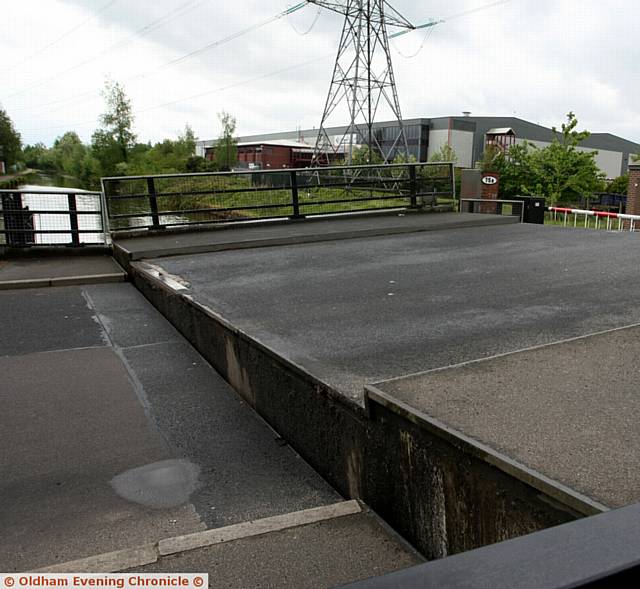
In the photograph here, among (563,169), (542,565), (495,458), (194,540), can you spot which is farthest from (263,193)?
(563,169)

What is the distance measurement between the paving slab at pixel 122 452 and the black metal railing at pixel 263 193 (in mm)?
5198

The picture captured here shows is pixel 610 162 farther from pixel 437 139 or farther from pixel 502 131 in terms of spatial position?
pixel 437 139

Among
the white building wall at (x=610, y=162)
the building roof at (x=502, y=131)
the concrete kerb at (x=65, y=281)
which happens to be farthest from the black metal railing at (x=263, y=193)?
the white building wall at (x=610, y=162)

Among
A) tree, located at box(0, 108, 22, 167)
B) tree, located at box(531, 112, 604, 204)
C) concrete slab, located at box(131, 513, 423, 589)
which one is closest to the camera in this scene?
concrete slab, located at box(131, 513, 423, 589)

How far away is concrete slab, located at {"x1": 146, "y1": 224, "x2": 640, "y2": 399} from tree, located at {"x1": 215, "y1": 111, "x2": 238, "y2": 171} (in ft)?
312

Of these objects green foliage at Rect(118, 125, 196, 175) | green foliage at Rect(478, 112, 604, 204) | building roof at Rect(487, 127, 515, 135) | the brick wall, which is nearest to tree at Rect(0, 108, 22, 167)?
green foliage at Rect(118, 125, 196, 175)

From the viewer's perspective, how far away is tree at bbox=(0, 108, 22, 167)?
92.1m

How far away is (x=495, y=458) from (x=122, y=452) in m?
2.57

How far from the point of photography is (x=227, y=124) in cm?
10288

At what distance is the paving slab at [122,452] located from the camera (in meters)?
2.95

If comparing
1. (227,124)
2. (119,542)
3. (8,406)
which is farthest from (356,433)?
(227,124)

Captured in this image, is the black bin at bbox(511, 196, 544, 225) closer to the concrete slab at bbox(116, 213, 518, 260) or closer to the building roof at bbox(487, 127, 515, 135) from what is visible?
the concrete slab at bbox(116, 213, 518, 260)

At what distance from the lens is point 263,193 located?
12.1m

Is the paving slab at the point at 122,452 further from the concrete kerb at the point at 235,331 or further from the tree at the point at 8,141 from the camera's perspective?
the tree at the point at 8,141
